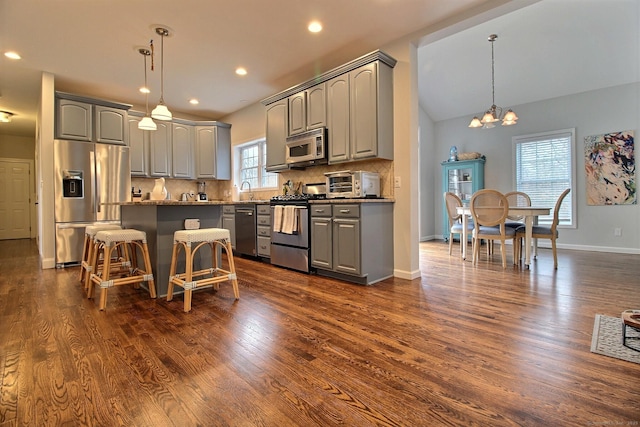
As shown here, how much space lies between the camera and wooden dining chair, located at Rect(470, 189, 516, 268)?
404 cm

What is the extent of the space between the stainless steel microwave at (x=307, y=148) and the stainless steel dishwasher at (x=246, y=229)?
98 centimetres

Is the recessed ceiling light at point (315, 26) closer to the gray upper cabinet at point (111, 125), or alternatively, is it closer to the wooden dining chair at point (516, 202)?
the gray upper cabinet at point (111, 125)

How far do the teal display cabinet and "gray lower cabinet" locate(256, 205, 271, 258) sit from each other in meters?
3.97

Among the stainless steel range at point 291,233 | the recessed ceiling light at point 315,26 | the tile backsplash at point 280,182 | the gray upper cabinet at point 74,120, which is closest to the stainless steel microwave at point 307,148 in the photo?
the tile backsplash at point 280,182

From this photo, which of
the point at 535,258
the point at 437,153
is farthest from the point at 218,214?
the point at 437,153

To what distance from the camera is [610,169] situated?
5172mm

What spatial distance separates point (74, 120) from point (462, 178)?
693 cm

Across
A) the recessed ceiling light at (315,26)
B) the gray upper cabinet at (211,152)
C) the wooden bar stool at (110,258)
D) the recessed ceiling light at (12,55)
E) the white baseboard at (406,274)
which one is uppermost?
the recessed ceiling light at (315,26)

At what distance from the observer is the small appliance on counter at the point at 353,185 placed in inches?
139

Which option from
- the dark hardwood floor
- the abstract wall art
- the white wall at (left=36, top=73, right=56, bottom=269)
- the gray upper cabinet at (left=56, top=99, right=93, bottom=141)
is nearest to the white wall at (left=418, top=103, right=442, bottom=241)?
the abstract wall art

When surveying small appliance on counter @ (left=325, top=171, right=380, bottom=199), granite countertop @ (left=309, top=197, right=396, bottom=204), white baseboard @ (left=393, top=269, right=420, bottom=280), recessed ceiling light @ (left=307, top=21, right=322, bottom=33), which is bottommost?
white baseboard @ (left=393, top=269, right=420, bottom=280)

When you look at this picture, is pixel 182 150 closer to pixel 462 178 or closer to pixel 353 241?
pixel 353 241

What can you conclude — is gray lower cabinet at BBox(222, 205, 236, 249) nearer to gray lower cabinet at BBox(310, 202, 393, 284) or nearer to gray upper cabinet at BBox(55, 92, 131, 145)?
gray upper cabinet at BBox(55, 92, 131, 145)

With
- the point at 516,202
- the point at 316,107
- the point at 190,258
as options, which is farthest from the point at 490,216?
the point at 190,258
